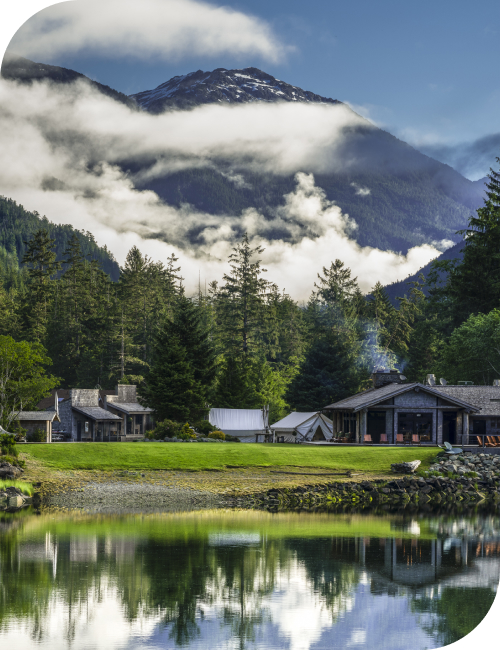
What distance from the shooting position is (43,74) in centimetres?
920

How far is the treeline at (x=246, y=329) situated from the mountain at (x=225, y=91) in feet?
74.5

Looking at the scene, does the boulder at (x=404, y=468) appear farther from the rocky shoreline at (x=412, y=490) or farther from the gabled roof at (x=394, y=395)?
the gabled roof at (x=394, y=395)

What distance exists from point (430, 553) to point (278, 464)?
15632 mm

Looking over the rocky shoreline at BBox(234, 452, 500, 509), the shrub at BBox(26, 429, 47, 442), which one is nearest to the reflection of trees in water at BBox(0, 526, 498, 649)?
the rocky shoreline at BBox(234, 452, 500, 509)

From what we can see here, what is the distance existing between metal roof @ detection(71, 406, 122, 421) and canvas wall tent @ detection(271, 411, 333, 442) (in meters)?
12.2

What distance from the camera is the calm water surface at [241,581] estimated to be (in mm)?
7898

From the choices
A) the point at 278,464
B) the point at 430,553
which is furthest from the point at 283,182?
the point at 278,464

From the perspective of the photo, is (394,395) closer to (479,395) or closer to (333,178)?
(479,395)

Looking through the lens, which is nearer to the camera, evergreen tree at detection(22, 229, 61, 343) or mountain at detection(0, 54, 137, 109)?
mountain at detection(0, 54, 137, 109)

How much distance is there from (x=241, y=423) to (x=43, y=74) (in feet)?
125

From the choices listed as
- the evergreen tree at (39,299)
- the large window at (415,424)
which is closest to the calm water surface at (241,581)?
the large window at (415,424)

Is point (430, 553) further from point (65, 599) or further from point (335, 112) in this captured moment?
point (335, 112)

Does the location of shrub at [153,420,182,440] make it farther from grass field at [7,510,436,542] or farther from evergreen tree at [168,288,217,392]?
grass field at [7,510,436,542]

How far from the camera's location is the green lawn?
98.4 ft
